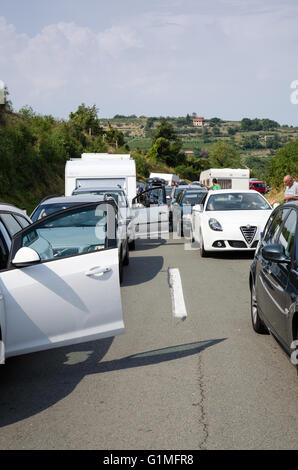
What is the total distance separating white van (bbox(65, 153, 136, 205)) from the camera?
20719mm

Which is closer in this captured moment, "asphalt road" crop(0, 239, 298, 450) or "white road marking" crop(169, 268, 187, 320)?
"asphalt road" crop(0, 239, 298, 450)

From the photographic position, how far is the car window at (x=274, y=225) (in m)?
6.23

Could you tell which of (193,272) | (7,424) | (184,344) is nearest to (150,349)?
(184,344)

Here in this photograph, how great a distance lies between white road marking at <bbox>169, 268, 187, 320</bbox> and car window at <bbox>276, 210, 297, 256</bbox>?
2.26 meters

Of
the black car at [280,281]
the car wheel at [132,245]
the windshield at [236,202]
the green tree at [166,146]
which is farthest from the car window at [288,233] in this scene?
the green tree at [166,146]

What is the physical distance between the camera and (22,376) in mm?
5629

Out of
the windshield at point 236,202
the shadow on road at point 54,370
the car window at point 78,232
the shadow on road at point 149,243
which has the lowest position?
the shadow on road at point 149,243

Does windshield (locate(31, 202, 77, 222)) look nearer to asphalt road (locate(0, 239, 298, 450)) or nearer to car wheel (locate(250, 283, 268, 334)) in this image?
asphalt road (locate(0, 239, 298, 450))

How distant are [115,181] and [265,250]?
15919mm

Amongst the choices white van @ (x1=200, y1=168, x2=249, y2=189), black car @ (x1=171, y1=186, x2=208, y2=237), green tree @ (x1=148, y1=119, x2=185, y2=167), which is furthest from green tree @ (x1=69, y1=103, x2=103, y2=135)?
black car @ (x1=171, y1=186, x2=208, y2=237)

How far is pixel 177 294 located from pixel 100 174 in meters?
11.8

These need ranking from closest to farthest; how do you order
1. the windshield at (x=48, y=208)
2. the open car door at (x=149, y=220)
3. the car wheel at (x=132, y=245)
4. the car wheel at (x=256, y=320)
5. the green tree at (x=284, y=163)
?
the car wheel at (x=256, y=320), the windshield at (x=48, y=208), the open car door at (x=149, y=220), the car wheel at (x=132, y=245), the green tree at (x=284, y=163)

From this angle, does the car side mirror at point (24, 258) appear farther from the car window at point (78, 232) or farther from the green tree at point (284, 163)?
the green tree at point (284, 163)

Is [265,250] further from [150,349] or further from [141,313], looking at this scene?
[141,313]
